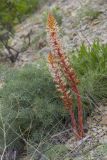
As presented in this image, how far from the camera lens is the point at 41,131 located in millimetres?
5539

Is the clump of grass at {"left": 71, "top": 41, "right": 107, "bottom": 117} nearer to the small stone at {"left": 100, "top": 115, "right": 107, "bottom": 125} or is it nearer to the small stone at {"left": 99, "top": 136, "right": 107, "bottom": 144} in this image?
the small stone at {"left": 100, "top": 115, "right": 107, "bottom": 125}

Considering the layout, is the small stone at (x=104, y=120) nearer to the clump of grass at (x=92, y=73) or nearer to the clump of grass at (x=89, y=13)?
the clump of grass at (x=92, y=73)

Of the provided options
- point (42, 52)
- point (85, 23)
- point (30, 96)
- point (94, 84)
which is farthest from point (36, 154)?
point (85, 23)

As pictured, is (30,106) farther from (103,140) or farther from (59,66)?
(103,140)

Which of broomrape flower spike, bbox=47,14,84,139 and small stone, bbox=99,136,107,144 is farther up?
broomrape flower spike, bbox=47,14,84,139

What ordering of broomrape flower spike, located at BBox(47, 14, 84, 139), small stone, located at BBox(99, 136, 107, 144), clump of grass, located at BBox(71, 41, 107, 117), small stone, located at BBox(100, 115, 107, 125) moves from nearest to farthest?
broomrape flower spike, located at BBox(47, 14, 84, 139)
small stone, located at BBox(99, 136, 107, 144)
small stone, located at BBox(100, 115, 107, 125)
clump of grass, located at BBox(71, 41, 107, 117)

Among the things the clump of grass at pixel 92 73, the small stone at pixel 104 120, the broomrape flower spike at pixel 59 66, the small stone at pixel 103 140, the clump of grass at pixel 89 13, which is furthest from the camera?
the clump of grass at pixel 89 13

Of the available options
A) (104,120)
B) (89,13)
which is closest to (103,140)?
(104,120)

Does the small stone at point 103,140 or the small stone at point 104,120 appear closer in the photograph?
the small stone at point 103,140

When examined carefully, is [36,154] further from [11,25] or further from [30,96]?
[11,25]

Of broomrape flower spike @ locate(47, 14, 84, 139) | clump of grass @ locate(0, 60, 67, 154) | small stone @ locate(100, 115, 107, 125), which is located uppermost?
broomrape flower spike @ locate(47, 14, 84, 139)

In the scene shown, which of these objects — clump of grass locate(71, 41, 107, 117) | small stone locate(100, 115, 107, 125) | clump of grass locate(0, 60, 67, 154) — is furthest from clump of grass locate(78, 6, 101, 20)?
small stone locate(100, 115, 107, 125)

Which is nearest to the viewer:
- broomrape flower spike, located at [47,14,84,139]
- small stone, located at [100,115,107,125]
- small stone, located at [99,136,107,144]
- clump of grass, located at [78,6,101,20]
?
broomrape flower spike, located at [47,14,84,139]

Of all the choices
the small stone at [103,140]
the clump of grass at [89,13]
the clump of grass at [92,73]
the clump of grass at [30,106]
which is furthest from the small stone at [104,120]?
the clump of grass at [89,13]
